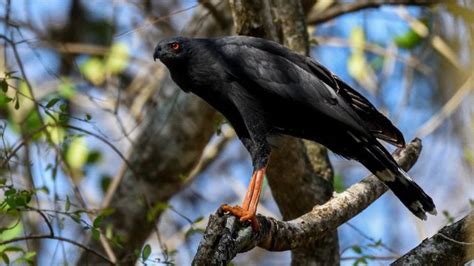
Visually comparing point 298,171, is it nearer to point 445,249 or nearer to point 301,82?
point 301,82

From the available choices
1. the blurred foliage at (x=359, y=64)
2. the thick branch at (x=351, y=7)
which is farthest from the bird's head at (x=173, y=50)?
the blurred foliage at (x=359, y=64)

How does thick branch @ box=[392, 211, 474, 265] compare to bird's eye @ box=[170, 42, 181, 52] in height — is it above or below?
below

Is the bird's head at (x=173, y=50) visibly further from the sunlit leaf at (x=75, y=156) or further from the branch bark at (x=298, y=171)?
the sunlit leaf at (x=75, y=156)

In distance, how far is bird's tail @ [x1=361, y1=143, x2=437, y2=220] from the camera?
5.54 m

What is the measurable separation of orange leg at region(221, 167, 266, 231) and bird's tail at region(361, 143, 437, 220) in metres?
0.70

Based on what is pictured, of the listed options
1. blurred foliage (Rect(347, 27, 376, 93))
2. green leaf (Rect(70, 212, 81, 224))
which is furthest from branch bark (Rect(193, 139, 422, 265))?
blurred foliage (Rect(347, 27, 376, 93))

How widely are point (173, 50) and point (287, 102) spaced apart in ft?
2.78

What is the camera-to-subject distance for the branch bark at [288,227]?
4199 mm

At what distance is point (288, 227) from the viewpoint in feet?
16.1

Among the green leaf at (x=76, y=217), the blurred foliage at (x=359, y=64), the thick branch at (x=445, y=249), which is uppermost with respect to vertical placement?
the blurred foliage at (x=359, y=64)

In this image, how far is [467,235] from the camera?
4.98m

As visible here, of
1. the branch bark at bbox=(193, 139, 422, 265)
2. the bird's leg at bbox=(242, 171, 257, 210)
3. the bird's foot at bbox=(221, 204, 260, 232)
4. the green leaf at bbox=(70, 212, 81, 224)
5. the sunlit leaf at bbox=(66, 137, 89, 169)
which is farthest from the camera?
the sunlit leaf at bbox=(66, 137, 89, 169)

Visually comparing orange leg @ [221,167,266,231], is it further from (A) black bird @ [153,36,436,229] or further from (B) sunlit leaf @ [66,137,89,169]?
(B) sunlit leaf @ [66,137,89,169]

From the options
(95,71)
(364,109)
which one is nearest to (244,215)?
(364,109)
